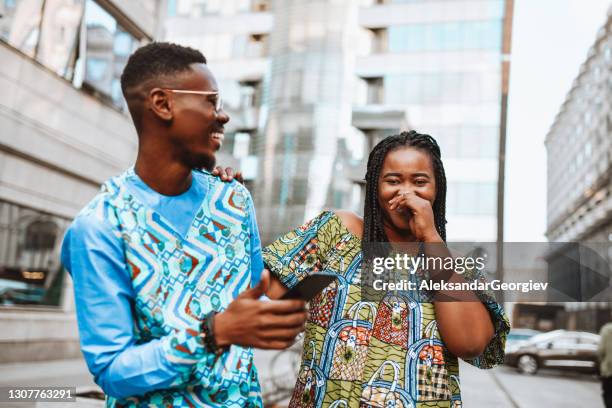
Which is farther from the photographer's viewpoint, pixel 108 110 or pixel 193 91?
pixel 108 110

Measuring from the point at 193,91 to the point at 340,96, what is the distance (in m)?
30.4

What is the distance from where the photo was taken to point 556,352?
749 inches

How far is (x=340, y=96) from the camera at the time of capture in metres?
31.3

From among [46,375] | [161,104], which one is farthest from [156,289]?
[46,375]

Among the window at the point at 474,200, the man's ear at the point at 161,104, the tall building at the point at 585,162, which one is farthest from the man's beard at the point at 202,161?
the window at the point at 474,200

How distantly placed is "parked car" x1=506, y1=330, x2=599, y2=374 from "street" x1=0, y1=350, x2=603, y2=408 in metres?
0.35

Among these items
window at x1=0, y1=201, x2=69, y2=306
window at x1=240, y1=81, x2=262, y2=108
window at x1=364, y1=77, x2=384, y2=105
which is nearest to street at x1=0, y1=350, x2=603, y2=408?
window at x1=0, y1=201, x2=69, y2=306

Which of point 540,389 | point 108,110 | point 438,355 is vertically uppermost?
point 108,110

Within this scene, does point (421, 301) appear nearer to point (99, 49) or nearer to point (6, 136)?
point (6, 136)

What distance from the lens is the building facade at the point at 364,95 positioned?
29.9 meters

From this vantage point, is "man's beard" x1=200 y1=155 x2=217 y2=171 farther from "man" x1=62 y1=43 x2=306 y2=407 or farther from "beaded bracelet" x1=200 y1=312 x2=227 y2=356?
"beaded bracelet" x1=200 y1=312 x2=227 y2=356

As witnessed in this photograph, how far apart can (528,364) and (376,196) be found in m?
19.4

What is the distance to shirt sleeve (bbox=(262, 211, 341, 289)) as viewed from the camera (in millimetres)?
1748

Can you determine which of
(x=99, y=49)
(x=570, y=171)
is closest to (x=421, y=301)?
(x=570, y=171)
